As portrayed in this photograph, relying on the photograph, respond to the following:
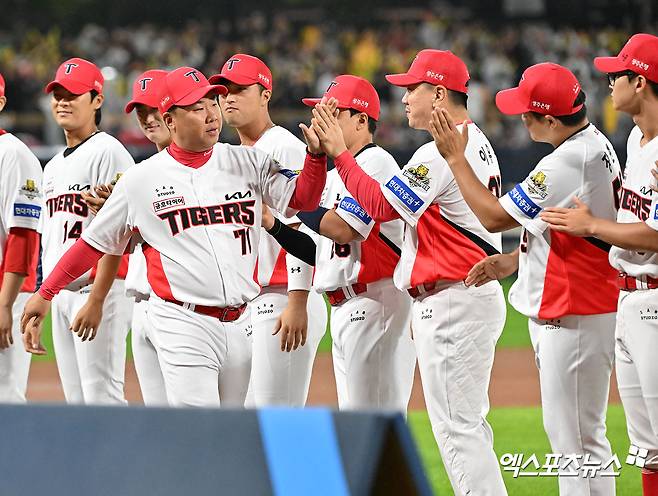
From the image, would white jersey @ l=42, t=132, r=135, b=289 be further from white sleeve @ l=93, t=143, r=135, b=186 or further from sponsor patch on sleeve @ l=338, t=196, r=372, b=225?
sponsor patch on sleeve @ l=338, t=196, r=372, b=225

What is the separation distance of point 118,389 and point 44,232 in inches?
41.9

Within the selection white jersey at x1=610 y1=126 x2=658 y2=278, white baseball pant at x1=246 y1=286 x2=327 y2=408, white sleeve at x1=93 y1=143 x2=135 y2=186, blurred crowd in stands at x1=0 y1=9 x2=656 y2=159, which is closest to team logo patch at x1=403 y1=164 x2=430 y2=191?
white jersey at x1=610 y1=126 x2=658 y2=278

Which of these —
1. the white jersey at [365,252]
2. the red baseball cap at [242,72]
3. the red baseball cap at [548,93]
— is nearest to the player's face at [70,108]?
the red baseball cap at [242,72]

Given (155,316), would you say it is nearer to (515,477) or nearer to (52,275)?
(52,275)

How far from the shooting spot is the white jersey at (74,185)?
21.5 ft

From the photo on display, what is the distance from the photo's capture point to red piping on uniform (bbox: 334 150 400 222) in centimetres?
546

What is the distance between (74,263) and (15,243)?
4.43 feet

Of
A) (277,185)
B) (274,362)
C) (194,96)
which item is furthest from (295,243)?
(274,362)

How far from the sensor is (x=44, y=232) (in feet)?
22.2

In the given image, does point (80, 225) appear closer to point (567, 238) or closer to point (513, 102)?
point (513, 102)

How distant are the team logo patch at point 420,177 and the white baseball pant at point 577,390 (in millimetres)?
915

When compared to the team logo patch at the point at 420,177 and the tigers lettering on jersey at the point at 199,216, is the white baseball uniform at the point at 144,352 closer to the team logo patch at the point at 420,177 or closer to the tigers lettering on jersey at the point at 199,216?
the tigers lettering on jersey at the point at 199,216

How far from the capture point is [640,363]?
16.5 feet

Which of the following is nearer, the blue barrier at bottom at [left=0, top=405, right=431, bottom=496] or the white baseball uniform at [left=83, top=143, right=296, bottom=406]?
the blue barrier at bottom at [left=0, top=405, right=431, bottom=496]
